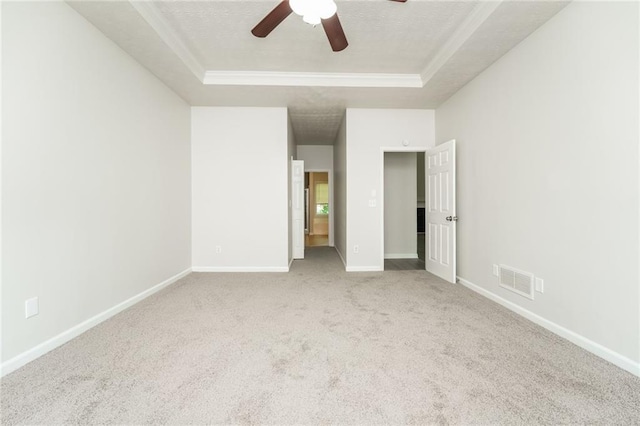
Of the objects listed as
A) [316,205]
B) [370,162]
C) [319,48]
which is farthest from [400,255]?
[316,205]

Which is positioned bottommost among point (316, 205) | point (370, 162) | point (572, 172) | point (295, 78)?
point (316, 205)

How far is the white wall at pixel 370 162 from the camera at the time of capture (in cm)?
429

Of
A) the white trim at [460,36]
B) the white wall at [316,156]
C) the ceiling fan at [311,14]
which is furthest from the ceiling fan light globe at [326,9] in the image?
the white wall at [316,156]

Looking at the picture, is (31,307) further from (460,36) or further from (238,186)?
(460,36)

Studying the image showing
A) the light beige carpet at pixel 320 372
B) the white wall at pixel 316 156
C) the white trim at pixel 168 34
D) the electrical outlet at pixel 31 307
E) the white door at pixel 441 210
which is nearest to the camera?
the light beige carpet at pixel 320 372

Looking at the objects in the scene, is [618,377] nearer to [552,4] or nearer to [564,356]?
[564,356]

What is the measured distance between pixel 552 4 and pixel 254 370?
3430 millimetres

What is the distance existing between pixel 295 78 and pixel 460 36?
73.1 inches

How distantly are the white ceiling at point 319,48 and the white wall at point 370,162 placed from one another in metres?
0.21

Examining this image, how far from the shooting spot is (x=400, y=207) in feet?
18.6

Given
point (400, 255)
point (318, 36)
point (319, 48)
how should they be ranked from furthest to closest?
point (400, 255)
point (319, 48)
point (318, 36)

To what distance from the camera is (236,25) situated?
2.52 m

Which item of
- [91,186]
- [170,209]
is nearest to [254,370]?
[91,186]

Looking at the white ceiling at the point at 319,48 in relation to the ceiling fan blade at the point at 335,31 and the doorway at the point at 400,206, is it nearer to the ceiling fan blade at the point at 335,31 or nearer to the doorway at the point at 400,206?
the ceiling fan blade at the point at 335,31
